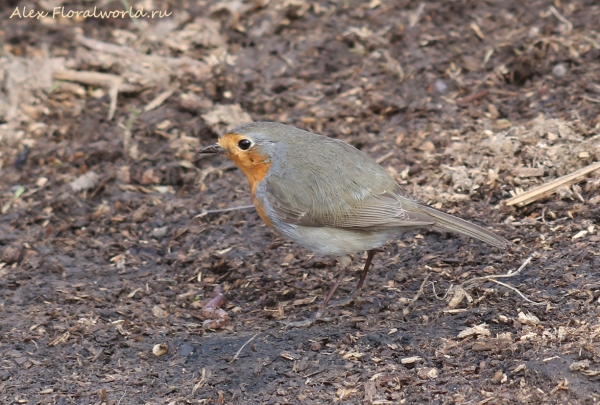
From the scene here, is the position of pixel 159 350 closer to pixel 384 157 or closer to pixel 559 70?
pixel 384 157

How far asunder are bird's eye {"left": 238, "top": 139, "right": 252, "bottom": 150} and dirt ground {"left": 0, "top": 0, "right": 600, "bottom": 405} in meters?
0.86

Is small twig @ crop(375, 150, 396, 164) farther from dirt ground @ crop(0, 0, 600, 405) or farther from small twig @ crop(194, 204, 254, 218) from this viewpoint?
small twig @ crop(194, 204, 254, 218)

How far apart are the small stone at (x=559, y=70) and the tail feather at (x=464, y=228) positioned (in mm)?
2506

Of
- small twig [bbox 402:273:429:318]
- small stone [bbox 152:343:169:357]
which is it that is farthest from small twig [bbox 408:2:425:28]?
small stone [bbox 152:343:169:357]

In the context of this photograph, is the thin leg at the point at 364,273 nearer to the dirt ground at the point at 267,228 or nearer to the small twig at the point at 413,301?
the dirt ground at the point at 267,228

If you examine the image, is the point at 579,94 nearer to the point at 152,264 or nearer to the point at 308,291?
the point at 308,291

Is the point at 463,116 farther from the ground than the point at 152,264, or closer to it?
farther from the ground

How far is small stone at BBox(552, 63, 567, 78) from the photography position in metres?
6.44

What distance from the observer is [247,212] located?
577 centimetres

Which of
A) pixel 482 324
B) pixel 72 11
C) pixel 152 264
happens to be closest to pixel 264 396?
pixel 482 324

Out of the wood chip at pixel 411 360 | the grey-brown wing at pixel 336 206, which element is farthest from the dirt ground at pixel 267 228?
the grey-brown wing at pixel 336 206

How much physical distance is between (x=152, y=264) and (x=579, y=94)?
3663 mm

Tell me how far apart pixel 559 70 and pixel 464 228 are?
2725mm

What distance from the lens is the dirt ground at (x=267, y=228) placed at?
159 inches
